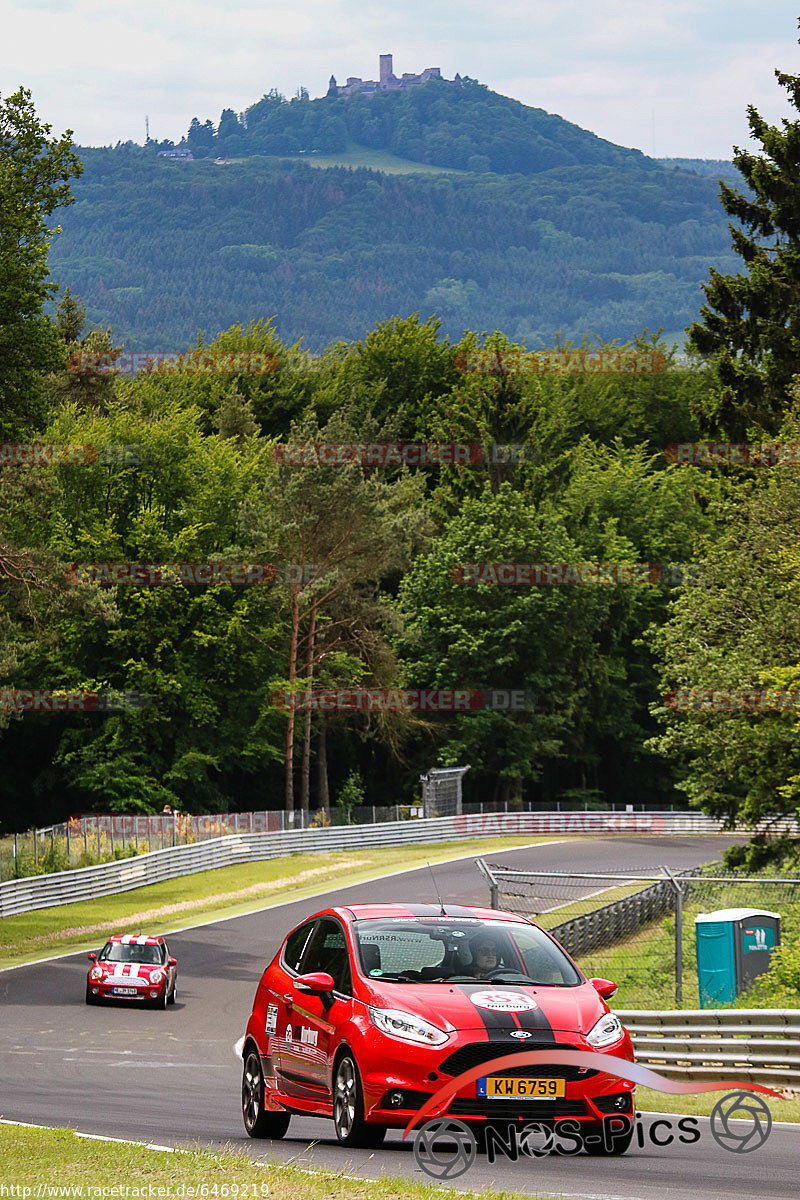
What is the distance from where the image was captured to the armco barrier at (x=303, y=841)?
42031 millimetres

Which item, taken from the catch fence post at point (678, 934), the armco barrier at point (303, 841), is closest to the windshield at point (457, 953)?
the catch fence post at point (678, 934)

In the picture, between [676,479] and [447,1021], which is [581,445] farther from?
[447,1021]

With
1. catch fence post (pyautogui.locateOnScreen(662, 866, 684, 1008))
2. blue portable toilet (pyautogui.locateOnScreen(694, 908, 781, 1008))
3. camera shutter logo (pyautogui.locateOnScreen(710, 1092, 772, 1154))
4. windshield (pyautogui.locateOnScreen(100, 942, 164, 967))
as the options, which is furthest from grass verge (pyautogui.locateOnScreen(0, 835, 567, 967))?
camera shutter logo (pyautogui.locateOnScreen(710, 1092, 772, 1154))

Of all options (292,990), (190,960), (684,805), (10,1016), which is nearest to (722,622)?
(190,960)

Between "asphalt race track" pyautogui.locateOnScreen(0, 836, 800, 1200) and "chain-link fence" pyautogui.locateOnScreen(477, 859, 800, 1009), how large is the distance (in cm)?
502

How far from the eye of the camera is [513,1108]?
889cm

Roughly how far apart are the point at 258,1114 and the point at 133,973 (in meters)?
16.2

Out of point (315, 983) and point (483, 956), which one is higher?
point (483, 956)

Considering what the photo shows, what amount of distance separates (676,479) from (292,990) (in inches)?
2922

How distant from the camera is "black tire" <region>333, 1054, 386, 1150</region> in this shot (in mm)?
9398

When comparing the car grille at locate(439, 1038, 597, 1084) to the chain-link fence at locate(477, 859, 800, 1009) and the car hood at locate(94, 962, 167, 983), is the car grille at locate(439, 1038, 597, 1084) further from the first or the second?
the car hood at locate(94, 962, 167, 983)

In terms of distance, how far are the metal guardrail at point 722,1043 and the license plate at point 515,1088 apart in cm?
603

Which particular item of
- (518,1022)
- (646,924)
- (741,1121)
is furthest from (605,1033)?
(646,924)

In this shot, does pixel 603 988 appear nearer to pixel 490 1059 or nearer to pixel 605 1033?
pixel 605 1033
